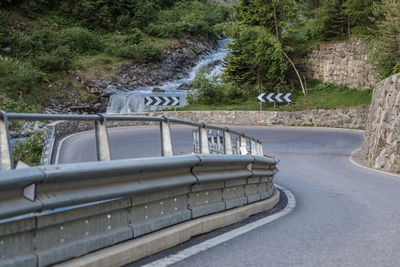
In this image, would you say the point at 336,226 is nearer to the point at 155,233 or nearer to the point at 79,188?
the point at 155,233

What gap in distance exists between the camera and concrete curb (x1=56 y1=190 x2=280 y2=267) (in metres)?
3.50

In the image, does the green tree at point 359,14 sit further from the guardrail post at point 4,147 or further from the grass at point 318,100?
the guardrail post at point 4,147

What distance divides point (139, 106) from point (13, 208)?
119ft

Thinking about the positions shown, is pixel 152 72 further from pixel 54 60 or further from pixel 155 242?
pixel 155 242

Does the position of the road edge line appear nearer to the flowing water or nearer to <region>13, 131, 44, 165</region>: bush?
<region>13, 131, 44, 165</region>: bush

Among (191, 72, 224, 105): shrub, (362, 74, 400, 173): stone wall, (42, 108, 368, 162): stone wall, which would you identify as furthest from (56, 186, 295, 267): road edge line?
(191, 72, 224, 105): shrub

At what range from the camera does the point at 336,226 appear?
6160mm

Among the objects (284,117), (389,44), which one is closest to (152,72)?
(284,117)

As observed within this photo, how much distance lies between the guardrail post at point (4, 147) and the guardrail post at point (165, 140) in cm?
186

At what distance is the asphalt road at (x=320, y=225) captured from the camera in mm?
4355

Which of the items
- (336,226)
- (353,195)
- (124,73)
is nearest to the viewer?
(336,226)

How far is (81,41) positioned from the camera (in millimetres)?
49875

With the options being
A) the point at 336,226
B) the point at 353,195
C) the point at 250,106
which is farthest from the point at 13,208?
the point at 250,106

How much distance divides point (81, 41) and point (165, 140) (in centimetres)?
4824
